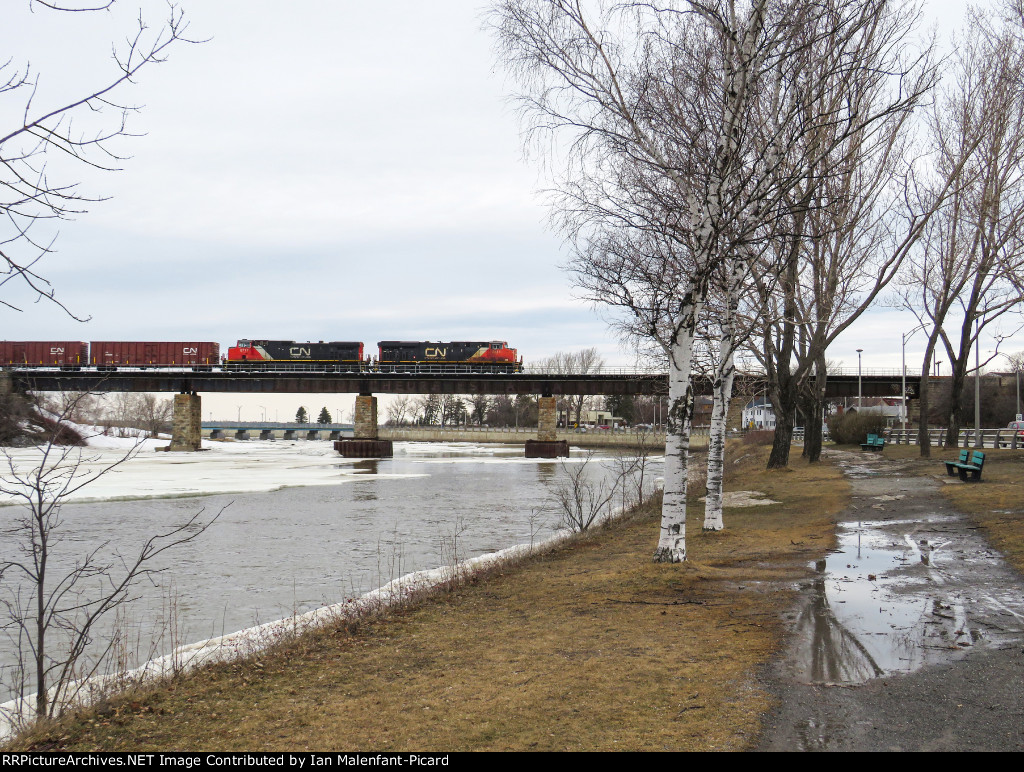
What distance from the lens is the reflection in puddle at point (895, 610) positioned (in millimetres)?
6535

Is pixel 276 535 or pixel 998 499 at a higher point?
pixel 998 499

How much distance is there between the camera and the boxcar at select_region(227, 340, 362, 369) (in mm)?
75438

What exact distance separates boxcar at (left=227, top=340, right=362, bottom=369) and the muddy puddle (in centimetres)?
6591

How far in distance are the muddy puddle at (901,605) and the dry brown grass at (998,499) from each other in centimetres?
31

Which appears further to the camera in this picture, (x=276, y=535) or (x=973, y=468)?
(x=973, y=468)

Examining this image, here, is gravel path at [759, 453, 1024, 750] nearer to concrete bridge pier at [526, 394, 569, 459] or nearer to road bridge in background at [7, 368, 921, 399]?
concrete bridge pier at [526, 394, 569, 459]

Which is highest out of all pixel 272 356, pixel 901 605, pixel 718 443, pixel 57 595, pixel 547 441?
pixel 272 356

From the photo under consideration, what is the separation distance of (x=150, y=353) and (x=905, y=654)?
272ft

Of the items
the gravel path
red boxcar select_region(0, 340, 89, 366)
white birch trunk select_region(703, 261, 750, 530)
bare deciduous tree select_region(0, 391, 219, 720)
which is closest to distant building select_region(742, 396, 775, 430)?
red boxcar select_region(0, 340, 89, 366)

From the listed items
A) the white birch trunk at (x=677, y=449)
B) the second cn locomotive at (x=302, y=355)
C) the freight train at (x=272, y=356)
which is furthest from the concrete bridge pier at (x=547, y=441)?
the white birch trunk at (x=677, y=449)

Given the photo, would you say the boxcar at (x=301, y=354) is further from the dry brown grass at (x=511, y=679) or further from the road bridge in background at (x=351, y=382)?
the dry brown grass at (x=511, y=679)

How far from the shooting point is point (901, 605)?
8445mm

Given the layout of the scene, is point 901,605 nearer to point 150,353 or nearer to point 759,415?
point 150,353

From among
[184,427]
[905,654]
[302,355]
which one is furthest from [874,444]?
[184,427]
